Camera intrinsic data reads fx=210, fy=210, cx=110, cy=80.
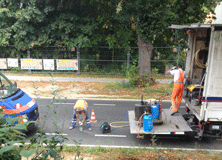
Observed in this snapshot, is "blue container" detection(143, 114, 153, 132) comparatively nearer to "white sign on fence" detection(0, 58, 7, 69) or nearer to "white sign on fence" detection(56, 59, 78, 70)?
"white sign on fence" detection(56, 59, 78, 70)

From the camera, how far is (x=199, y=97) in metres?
7.25

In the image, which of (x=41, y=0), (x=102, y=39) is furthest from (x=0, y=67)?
(x=102, y=39)

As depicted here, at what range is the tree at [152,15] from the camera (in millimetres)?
12805

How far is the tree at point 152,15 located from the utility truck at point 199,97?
208 inches

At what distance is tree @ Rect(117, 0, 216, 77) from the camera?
12.8m

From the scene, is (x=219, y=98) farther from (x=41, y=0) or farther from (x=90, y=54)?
(x=41, y=0)

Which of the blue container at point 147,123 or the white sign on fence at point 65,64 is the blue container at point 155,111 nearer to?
the blue container at point 147,123

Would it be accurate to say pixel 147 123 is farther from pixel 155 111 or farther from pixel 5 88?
pixel 5 88

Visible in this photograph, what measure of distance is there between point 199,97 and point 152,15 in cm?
735

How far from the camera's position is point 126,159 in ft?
17.1

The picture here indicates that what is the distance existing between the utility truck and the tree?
5275 millimetres

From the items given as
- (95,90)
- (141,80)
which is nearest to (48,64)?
(95,90)

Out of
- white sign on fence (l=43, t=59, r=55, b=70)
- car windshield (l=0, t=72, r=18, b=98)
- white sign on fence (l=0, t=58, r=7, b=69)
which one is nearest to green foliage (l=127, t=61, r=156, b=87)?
white sign on fence (l=43, t=59, r=55, b=70)

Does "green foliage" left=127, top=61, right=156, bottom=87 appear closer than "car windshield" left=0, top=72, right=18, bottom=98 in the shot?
No
